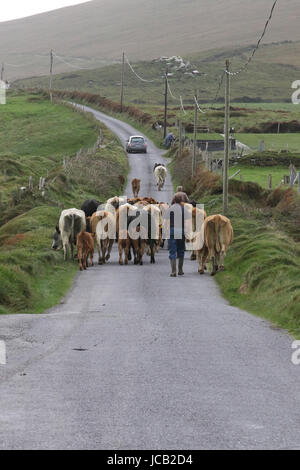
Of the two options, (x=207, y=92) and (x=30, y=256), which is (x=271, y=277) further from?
(x=207, y=92)

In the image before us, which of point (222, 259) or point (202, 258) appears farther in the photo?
point (202, 258)

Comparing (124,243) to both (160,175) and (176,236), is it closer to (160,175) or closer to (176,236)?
(176,236)

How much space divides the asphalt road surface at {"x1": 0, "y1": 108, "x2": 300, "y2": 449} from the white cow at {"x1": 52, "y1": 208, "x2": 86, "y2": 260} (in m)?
8.72

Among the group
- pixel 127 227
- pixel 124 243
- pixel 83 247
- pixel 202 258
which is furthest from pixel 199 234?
pixel 83 247

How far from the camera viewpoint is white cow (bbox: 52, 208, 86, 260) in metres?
27.1

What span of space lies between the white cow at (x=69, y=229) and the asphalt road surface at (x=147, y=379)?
872 centimetres

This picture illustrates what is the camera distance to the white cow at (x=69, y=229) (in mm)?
27141

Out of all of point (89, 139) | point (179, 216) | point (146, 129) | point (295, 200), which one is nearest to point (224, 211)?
point (295, 200)

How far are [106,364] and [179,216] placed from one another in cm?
1296

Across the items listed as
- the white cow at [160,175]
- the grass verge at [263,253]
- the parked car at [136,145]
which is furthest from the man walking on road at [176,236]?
the parked car at [136,145]

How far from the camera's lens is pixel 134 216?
27.5m

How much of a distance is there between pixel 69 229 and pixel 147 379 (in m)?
17.3

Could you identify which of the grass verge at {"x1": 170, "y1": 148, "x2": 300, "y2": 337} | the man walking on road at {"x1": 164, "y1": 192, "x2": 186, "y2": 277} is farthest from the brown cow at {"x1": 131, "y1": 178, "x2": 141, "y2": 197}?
the man walking on road at {"x1": 164, "y1": 192, "x2": 186, "y2": 277}

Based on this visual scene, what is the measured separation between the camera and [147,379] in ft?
33.6
